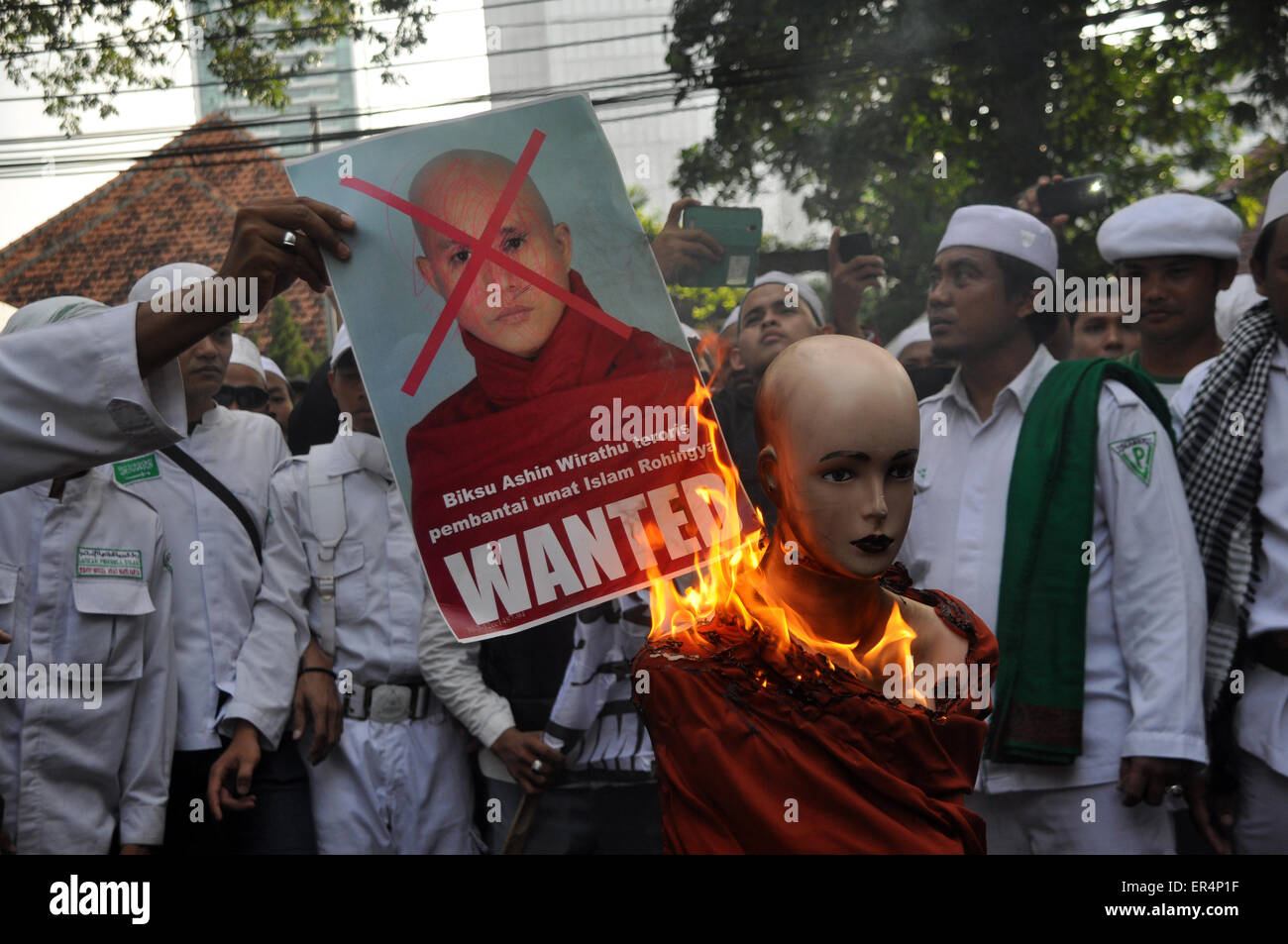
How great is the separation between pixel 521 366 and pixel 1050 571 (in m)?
1.57

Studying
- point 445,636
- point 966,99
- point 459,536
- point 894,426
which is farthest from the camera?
point 966,99

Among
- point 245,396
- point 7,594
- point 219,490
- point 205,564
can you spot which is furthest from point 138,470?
point 245,396

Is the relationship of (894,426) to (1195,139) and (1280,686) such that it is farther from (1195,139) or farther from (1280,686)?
(1195,139)

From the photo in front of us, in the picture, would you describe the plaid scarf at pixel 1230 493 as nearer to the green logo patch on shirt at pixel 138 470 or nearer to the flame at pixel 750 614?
the flame at pixel 750 614

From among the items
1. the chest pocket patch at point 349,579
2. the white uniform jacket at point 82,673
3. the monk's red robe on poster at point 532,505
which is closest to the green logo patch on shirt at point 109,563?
the white uniform jacket at point 82,673

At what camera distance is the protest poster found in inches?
94.3

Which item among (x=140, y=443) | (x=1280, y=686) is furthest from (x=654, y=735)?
(x=1280, y=686)

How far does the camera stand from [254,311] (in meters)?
2.26

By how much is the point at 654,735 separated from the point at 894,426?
2.25ft

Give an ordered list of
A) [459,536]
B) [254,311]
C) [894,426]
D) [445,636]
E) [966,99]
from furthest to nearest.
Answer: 1. [966,99]
2. [445,636]
3. [459,536]
4. [254,311]
5. [894,426]

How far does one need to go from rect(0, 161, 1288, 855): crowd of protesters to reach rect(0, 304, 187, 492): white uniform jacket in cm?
85

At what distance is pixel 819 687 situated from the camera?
6.76ft

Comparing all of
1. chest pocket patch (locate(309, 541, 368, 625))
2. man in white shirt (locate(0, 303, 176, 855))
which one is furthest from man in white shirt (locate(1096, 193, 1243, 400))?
man in white shirt (locate(0, 303, 176, 855))

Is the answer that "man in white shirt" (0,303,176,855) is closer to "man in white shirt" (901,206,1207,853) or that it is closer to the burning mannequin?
the burning mannequin
